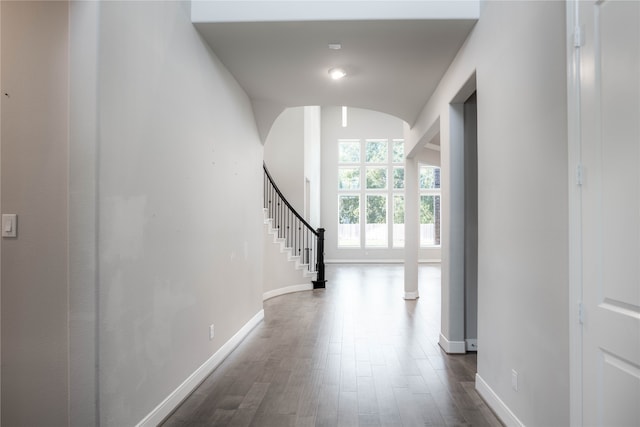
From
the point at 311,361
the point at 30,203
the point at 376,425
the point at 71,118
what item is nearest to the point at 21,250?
the point at 30,203

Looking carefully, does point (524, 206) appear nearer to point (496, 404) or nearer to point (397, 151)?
point (496, 404)

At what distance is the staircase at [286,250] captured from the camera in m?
6.93

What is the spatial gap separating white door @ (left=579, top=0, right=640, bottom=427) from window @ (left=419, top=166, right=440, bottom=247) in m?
11.6

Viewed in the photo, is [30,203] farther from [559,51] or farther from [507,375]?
[507,375]

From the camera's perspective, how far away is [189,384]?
2842mm

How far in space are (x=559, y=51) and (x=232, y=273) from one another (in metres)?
3.23

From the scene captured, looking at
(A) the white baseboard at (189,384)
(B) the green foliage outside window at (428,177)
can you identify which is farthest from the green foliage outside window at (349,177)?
(A) the white baseboard at (189,384)

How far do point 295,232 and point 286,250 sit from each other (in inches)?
50.5

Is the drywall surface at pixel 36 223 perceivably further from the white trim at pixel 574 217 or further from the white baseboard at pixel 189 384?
the white trim at pixel 574 217

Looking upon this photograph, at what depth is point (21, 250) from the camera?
1.84 meters

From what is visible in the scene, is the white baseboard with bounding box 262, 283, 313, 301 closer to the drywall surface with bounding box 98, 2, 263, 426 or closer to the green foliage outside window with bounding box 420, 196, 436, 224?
the drywall surface with bounding box 98, 2, 263, 426

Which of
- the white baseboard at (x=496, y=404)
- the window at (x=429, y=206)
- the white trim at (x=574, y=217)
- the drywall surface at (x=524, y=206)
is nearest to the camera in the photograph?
the white trim at (x=574, y=217)

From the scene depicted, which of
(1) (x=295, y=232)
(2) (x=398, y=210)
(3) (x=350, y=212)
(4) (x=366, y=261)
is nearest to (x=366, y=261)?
(4) (x=366, y=261)

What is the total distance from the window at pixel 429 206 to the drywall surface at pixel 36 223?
39.2 feet
